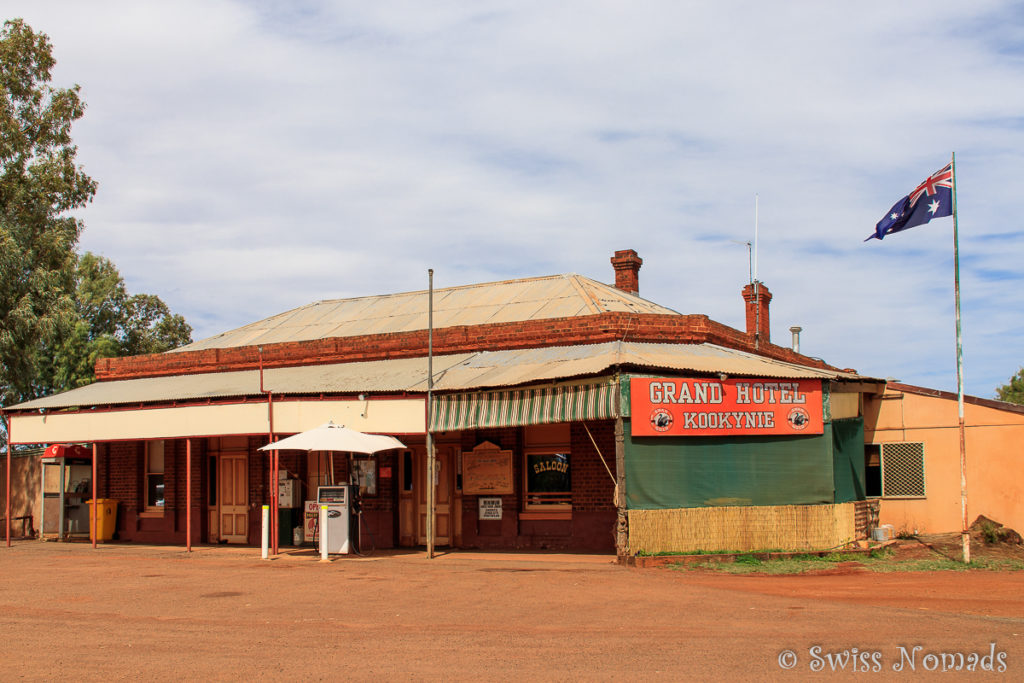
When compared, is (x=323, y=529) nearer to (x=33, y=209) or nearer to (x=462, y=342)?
(x=462, y=342)

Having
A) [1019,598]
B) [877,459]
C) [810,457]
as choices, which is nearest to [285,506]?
[810,457]

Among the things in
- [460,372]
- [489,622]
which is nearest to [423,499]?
[460,372]

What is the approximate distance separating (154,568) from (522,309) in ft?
31.2

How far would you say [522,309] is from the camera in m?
22.0

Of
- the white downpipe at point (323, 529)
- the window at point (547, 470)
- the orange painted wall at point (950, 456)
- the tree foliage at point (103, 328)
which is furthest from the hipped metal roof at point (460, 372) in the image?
the tree foliage at point (103, 328)

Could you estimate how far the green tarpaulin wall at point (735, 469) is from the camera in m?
16.0

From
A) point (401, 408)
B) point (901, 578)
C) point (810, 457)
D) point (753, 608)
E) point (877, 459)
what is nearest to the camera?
point (753, 608)

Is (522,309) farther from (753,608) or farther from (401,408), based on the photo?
(753,608)

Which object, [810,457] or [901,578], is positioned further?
[810,457]

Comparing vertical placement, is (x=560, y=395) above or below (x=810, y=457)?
above

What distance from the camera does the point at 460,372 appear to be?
18.7 meters

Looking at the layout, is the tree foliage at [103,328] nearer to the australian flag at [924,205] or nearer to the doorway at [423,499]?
the doorway at [423,499]

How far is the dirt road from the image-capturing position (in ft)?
26.8

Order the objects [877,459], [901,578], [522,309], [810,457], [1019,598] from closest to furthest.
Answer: [1019,598] < [901,578] < [810,457] < [877,459] < [522,309]
